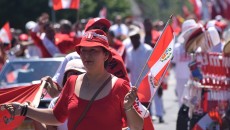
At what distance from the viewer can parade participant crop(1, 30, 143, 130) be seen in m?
6.39

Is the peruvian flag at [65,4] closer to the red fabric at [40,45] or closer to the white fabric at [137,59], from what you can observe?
the red fabric at [40,45]

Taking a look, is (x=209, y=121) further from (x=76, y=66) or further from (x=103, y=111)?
(x=103, y=111)

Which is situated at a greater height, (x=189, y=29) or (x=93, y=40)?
(x=93, y=40)

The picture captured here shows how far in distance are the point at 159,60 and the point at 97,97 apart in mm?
911

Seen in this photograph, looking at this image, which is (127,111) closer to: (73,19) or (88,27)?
(88,27)

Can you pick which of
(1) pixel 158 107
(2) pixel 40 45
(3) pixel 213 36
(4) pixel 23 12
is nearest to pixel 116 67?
(3) pixel 213 36

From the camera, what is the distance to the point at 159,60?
7.15 m

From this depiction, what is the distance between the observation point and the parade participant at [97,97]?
21.0 feet

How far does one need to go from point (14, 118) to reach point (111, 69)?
1.53 m

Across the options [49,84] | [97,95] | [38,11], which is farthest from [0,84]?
[38,11]

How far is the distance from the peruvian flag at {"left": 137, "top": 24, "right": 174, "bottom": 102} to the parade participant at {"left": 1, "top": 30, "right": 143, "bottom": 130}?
0.64 m

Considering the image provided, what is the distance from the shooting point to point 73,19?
1877 inches

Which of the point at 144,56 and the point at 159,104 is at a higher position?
the point at 144,56

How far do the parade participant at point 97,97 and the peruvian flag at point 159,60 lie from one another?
645 millimetres
